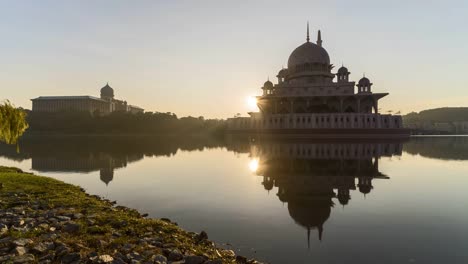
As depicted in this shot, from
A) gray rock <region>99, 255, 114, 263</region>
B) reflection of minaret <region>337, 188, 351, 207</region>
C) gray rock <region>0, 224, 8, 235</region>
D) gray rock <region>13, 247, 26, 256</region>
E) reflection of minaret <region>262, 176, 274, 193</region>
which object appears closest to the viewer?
gray rock <region>99, 255, 114, 263</region>

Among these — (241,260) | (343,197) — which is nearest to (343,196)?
(343,197)

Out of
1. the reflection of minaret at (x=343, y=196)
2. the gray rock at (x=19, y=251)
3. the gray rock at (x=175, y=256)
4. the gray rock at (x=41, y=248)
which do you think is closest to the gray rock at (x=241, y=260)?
the gray rock at (x=175, y=256)

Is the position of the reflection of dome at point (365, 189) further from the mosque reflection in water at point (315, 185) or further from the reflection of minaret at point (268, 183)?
the reflection of minaret at point (268, 183)

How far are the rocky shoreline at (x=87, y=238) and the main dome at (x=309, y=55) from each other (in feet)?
307

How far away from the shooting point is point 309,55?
96938 mm

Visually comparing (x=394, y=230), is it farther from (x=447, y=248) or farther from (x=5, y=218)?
(x=5, y=218)

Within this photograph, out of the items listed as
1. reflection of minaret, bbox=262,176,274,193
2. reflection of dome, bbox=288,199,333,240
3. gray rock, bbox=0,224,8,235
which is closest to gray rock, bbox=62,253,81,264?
gray rock, bbox=0,224,8,235

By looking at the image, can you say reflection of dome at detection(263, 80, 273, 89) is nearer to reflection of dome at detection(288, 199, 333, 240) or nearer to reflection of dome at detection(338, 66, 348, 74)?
reflection of dome at detection(338, 66, 348, 74)

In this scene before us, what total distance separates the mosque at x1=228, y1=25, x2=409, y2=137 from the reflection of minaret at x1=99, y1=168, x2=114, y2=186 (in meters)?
60.6

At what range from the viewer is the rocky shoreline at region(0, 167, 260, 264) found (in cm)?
675

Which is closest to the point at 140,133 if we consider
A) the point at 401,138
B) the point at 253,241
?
the point at 401,138

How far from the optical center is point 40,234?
8023mm

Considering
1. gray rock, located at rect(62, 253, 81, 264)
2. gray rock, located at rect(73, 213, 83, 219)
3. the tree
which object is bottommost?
gray rock, located at rect(62, 253, 81, 264)

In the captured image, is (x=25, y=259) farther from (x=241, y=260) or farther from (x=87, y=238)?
(x=241, y=260)
